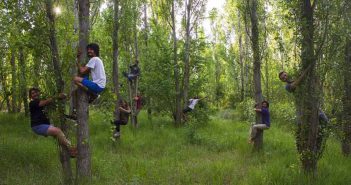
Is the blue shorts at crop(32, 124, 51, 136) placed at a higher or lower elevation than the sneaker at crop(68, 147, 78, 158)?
higher

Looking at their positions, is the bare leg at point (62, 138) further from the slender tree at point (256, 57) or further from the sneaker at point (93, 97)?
the slender tree at point (256, 57)

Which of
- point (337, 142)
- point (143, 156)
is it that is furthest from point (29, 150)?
point (337, 142)

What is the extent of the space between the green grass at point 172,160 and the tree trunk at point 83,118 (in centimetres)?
35

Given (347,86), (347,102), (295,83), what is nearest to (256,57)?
(347,86)

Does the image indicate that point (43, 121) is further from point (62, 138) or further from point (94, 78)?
point (94, 78)

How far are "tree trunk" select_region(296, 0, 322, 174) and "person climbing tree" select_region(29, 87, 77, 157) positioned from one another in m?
4.81

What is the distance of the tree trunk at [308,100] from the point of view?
7.02 metres

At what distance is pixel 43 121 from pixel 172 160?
386cm

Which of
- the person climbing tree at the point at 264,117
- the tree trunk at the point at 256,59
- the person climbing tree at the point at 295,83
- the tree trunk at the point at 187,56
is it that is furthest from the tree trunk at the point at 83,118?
the tree trunk at the point at 187,56

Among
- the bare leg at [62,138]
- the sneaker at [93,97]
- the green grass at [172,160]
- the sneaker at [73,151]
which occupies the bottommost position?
the green grass at [172,160]

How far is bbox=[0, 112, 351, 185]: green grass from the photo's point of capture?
296 inches

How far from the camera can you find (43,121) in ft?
23.6

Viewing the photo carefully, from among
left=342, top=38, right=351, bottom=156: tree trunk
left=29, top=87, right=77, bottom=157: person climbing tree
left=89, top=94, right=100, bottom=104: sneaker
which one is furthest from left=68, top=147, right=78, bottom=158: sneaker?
left=342, top=38, right=351, bottom=156: tree trunk

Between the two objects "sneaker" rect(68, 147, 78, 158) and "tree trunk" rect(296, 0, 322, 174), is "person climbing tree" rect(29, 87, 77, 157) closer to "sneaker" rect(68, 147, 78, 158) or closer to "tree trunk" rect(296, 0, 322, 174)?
"sneaker" rect(68, 147, 78, 158)
